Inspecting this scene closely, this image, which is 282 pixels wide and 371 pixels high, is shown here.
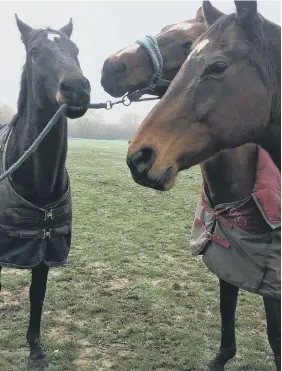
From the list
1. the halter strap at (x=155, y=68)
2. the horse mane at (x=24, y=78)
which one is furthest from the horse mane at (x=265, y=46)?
the horse mane at (x=24, y=78)

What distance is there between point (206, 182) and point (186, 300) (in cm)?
188

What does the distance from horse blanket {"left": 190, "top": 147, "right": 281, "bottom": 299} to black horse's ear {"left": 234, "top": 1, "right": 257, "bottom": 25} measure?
0.85 metres

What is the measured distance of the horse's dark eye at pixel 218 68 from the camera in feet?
5.42

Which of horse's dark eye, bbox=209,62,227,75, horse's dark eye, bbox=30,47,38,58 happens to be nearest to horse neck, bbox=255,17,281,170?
horse's dark eye, bbox=209,62,227,75

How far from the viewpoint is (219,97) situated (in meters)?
1.66

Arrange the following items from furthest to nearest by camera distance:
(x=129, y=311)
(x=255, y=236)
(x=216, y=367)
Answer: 1. (x=129, y=311)
2. (x=216, y=367)
3. (x=255, y=236)

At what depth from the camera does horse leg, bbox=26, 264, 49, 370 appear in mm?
3020

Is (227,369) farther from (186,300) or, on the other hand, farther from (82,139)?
(82,139)

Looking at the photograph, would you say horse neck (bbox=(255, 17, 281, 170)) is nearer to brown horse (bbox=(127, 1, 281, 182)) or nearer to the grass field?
brown horse (bbox=(127, 1, 281, 182))

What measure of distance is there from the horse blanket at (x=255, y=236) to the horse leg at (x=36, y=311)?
134 cm

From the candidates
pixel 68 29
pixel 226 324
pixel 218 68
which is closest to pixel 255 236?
pixel 226 324

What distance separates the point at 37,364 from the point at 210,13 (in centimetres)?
260

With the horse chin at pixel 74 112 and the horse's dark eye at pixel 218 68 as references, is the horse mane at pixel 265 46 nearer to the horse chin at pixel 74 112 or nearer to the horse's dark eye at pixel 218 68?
the horse's dark eye at pixel 218 68

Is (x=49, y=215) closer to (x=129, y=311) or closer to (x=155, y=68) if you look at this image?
(x=155, y=68)
